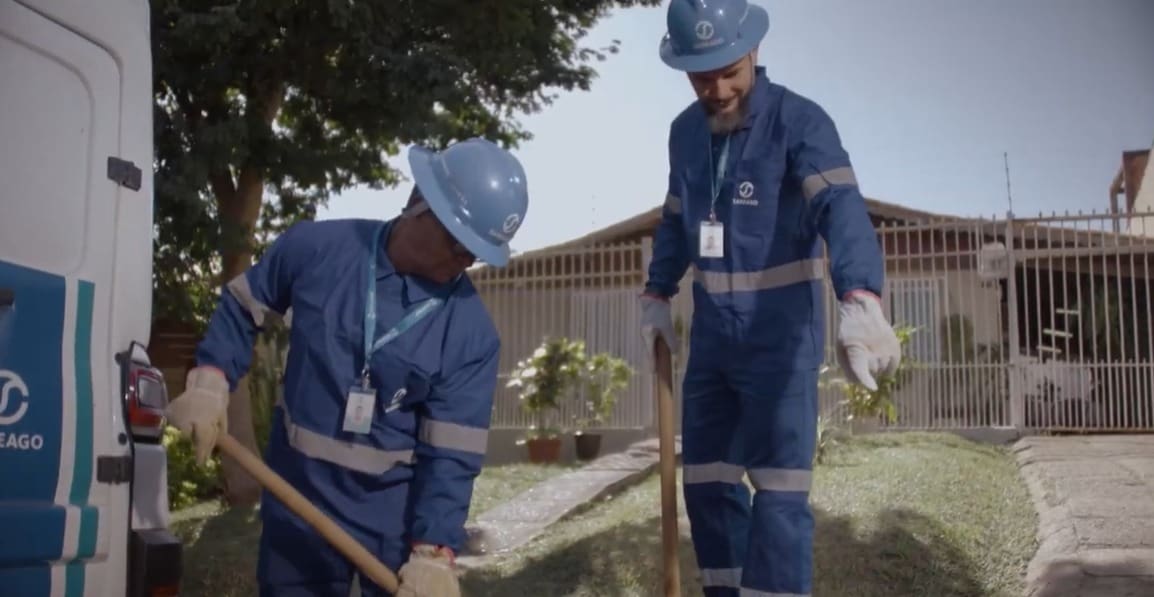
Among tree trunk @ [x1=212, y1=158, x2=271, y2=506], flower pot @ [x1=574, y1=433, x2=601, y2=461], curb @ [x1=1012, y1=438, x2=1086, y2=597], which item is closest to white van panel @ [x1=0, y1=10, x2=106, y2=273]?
tree trunk @ [x1=212, y1=158, x2=271, y2=506]

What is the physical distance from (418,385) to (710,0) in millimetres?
1507

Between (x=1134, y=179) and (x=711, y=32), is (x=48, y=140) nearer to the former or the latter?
(x=711, y=32)

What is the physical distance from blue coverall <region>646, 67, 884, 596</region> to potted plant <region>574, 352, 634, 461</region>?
8.18 m

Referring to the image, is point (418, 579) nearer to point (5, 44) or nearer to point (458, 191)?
point (458, 191)

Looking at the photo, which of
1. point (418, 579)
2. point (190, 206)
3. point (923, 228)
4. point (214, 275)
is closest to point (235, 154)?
point (190, 206)

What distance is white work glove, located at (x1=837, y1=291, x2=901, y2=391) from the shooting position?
3.22 metres

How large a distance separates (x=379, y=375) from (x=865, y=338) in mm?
1328

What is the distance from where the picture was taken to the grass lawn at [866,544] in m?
5.58

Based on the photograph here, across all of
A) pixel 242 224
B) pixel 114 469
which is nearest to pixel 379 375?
pixel 114 469

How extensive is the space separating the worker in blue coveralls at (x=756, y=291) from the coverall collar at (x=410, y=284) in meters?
0.85

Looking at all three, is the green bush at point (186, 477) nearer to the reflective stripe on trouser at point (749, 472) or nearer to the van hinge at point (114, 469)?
the reflective stripe on trouser at point (749, 472)

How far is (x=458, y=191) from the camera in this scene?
10.3ft

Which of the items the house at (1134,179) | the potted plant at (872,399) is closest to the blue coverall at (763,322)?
the potted plant at (872,399)

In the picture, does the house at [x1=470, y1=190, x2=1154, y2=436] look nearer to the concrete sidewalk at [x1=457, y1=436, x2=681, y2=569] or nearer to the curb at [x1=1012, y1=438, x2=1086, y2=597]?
the concrete sidewalk at [x1=457, y1=436, x2=681, y2=569]
